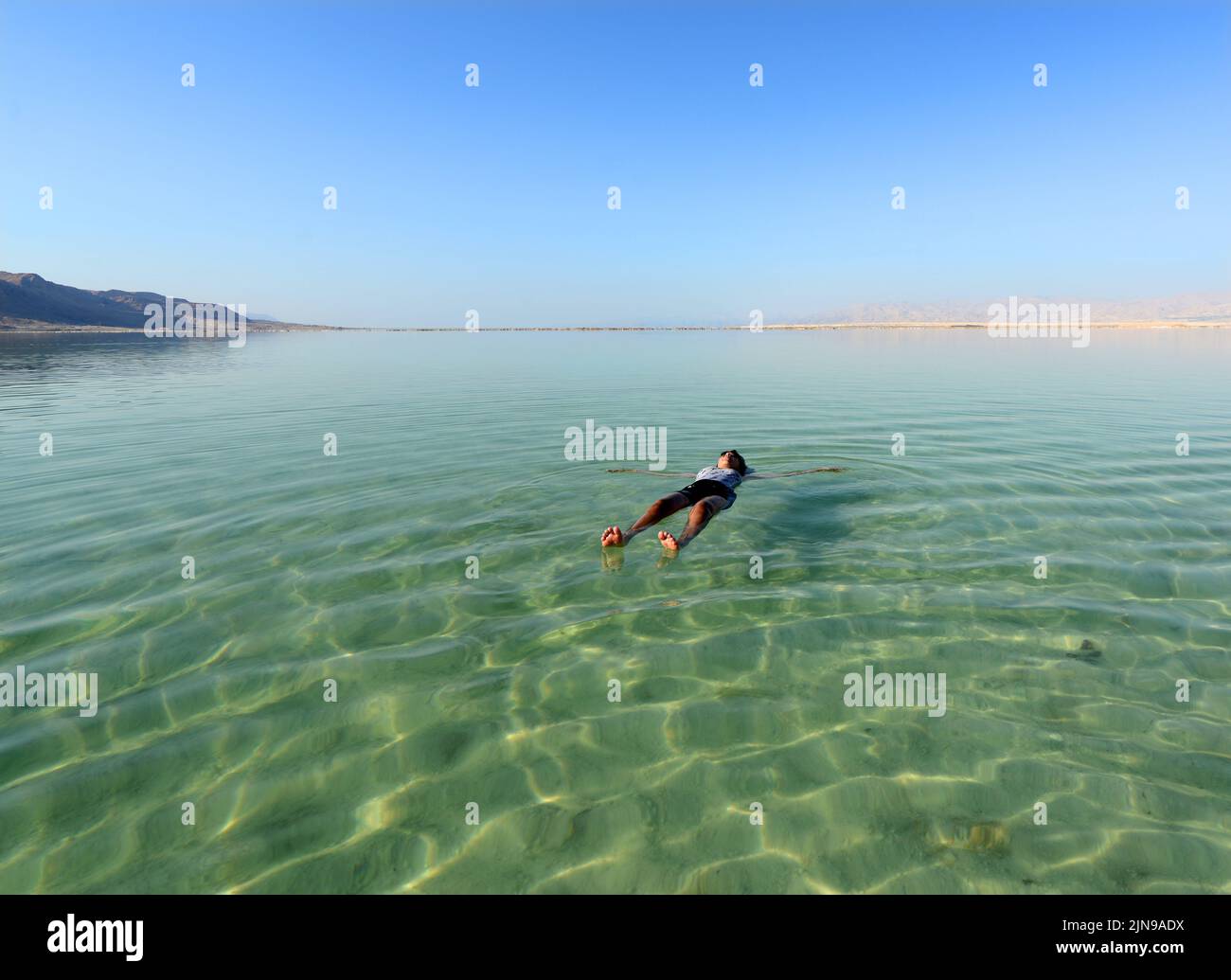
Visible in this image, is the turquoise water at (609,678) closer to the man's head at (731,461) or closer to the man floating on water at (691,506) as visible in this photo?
the man floating on water at (691,506)

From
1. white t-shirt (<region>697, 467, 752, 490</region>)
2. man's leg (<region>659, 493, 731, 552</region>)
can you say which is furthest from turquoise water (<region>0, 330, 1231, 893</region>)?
white t-shirt (<region>697, 467, 752, 490</region>)

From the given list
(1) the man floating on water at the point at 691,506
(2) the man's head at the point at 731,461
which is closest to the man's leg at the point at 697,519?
(1) the man floating on water at the point at 691,506

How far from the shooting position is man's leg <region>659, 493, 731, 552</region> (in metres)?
8.88

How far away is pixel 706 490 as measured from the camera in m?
11.0

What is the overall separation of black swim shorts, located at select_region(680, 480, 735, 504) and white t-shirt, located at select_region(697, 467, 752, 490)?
0.36 ft

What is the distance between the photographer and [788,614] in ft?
25.5

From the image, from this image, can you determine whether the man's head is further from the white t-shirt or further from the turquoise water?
the turquoise water

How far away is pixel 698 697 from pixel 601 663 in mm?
1270

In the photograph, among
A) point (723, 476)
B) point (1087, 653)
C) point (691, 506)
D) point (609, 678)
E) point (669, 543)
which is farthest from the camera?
point (723, 476)

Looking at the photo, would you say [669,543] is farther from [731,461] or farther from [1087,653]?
[1087,653]

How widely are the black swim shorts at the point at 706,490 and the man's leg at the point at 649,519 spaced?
0.24 m

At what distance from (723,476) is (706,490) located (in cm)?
93

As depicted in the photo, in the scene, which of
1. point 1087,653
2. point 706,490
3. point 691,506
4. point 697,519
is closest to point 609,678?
point 697,519

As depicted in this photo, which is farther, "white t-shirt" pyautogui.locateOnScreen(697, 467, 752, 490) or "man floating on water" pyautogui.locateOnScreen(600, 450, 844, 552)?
"white t-shirt" pyautogui.locateOnScreen(697, 467, 752, 490)
